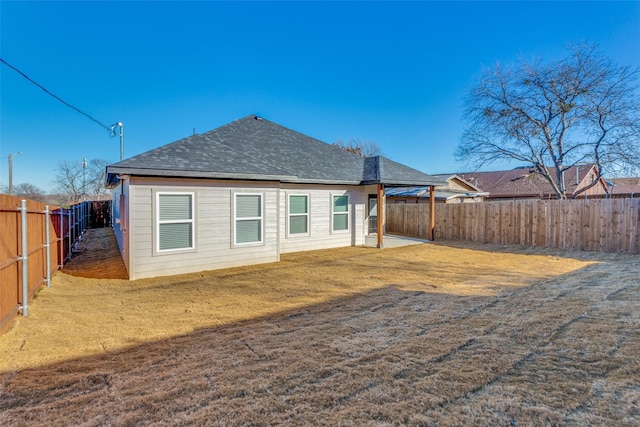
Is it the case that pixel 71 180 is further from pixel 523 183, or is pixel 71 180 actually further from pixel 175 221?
pixel 523 183

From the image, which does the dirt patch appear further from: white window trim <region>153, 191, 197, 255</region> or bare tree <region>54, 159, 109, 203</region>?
bare tree <region>54, 159, 109, 203</region>

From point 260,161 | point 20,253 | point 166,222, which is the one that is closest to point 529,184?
point 260,161

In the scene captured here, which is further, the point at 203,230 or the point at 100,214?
the point at 100,214

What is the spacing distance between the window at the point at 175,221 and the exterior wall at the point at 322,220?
117 inches

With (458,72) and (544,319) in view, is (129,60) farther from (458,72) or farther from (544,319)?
(544,319)

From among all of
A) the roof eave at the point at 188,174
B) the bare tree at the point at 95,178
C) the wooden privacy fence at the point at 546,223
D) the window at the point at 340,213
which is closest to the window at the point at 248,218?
the roof eave at the point at 188,174

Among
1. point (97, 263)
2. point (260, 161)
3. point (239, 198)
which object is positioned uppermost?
point (260, 161)

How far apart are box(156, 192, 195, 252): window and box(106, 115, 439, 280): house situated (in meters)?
0.02

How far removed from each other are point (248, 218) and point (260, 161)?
189cm

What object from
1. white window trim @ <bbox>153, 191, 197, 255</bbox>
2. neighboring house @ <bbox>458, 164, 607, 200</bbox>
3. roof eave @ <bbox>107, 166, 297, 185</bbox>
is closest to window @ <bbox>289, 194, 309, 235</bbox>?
roof eave @ <bbox>107, 166, 297, 185</bbox>

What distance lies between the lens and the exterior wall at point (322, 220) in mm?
10883

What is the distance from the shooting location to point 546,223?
1219cm

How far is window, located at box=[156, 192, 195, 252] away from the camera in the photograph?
Answer: 7.49 m

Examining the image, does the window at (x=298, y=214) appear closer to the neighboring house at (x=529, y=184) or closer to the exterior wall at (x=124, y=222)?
the exterior wall at (x=124, y=222)
